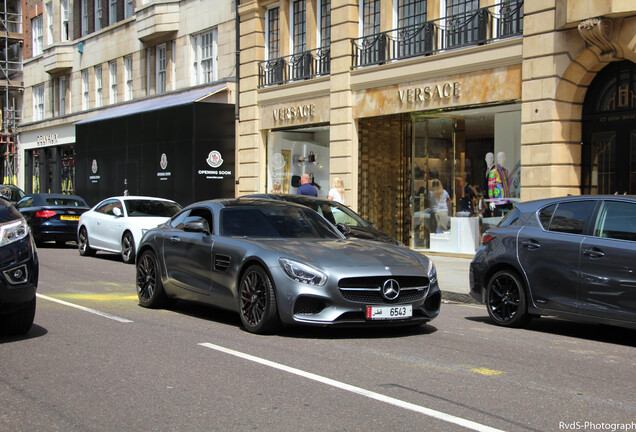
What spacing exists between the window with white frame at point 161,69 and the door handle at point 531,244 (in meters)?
24.5

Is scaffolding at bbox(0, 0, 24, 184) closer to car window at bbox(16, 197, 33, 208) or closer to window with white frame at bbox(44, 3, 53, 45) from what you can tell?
window with white frame at bbox(44, 3, 53, 45)

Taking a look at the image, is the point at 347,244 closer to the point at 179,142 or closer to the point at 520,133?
the point at 520,133

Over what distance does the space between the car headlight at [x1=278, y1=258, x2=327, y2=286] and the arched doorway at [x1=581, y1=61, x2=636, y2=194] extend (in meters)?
9.36

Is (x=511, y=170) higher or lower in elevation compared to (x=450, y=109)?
lower

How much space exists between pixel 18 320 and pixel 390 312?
3708mm

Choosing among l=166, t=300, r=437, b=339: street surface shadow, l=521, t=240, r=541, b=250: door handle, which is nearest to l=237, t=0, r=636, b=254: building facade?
l=521, t=240, r=541, b=250: door handle

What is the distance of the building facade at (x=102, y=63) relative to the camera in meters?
28.5

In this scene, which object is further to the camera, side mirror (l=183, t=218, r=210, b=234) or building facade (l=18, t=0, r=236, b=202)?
building facade (l=18, t=0, r=236, b=202)

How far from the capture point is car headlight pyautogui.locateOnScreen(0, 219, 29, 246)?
7.40 metres

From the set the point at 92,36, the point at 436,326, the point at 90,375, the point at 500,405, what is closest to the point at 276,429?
the point at 500,405

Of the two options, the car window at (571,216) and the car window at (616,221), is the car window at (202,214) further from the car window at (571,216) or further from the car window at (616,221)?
the car window at (616,221)

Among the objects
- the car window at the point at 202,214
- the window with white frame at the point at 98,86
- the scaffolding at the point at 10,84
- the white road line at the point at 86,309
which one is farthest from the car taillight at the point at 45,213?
the scaffolding at the point at 10,84

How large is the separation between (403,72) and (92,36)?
74.1ft

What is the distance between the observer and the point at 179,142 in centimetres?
2762
